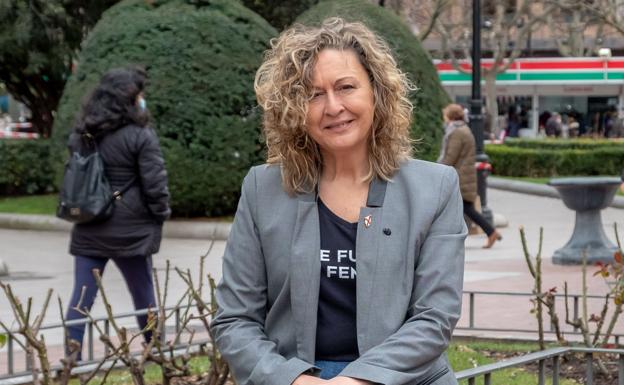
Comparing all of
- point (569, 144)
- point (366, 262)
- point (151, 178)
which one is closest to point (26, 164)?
point (569, 144)

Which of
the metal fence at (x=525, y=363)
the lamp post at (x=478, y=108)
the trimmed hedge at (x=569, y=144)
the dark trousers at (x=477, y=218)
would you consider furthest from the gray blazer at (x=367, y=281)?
the trimmed hedge at (x=569, y=144)

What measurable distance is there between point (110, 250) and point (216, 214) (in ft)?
31.5

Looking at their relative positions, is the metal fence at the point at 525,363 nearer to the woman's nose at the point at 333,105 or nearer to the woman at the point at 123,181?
the woman's nose at the point at 333,105

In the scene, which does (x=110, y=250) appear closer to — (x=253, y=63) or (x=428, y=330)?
(x=428, y=330)

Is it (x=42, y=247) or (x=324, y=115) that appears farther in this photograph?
(x=42, y=247)

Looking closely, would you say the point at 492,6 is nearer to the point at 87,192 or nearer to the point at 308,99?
the point at 87,192

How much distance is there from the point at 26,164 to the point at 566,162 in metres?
11.9

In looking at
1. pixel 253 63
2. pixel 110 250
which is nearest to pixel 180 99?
pixel 253 63

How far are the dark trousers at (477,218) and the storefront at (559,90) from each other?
1240 inches

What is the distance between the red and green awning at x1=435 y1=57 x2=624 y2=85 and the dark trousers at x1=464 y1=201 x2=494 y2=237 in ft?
104

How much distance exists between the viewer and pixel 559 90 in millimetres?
49875

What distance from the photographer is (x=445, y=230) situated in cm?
304

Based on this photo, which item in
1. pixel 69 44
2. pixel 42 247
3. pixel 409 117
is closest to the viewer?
pixel 409 117

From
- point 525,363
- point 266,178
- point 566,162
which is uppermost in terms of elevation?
point 266,178
